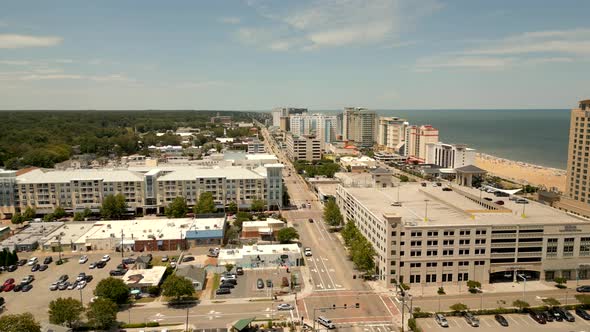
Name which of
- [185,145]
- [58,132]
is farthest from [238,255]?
[58,132]

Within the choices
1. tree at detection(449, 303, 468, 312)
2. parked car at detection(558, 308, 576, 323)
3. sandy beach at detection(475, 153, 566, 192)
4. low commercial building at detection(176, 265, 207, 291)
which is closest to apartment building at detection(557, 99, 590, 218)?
sandy beach at detection(475, 153, 566, 192)

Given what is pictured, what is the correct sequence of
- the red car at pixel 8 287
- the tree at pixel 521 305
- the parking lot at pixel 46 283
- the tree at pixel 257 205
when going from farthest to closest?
the tree at pixel 257 205, the red car at pixel 8 287, the parking lot at pixel 46 283, the tree at pixel 521 305

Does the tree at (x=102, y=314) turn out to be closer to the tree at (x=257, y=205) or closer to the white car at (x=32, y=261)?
the white car at (x=32, y=261)

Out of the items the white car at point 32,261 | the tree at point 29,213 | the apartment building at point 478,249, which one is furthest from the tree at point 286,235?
the tree at point 29,213

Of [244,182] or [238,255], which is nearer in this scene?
[238,255]

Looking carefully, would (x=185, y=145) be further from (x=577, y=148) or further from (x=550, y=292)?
(x=550, y=292)

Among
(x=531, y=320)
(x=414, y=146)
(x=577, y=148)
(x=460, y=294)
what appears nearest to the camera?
(x=531, y=320)

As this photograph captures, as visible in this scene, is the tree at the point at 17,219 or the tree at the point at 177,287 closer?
the tree at the point at 177,287
